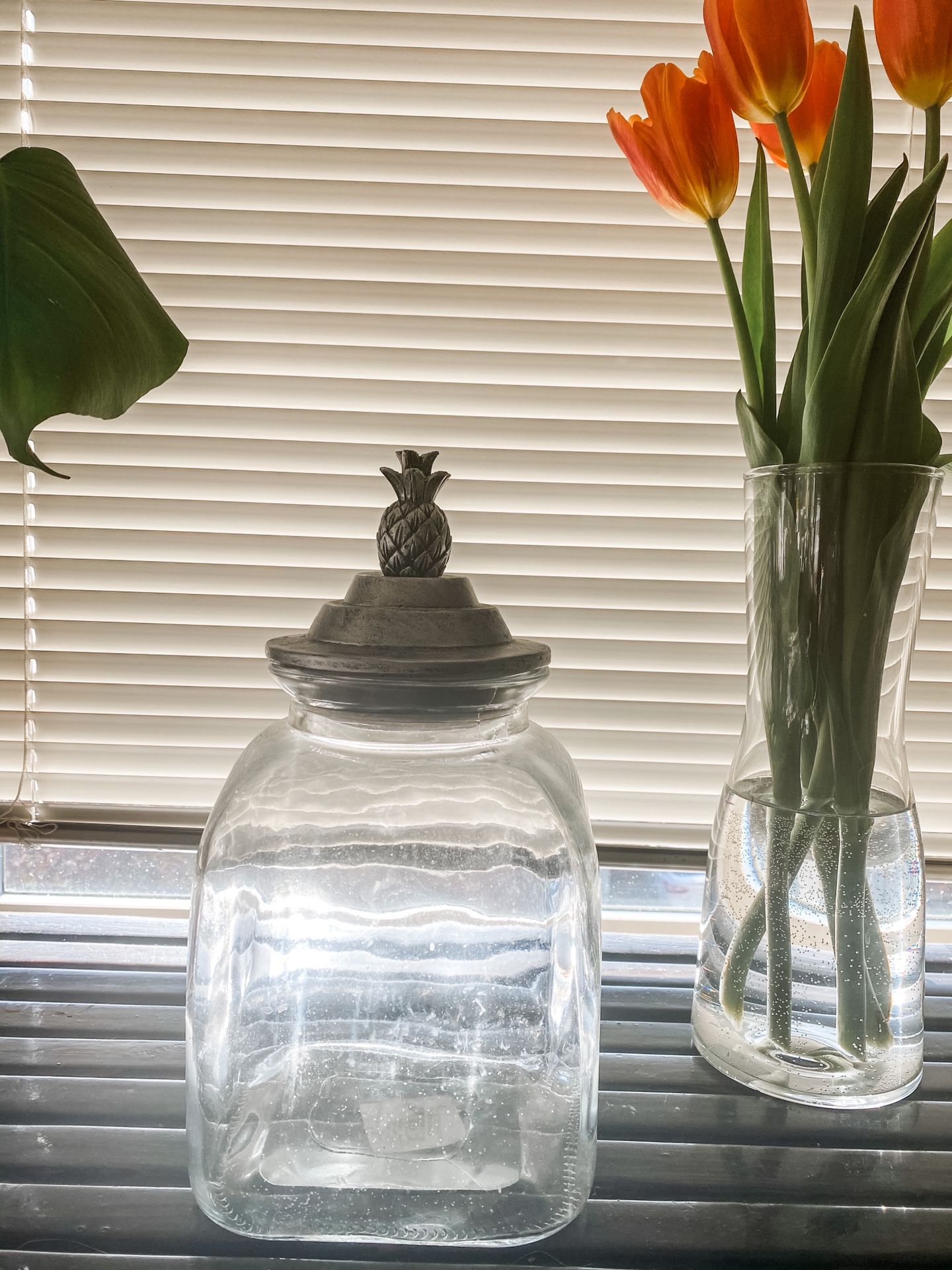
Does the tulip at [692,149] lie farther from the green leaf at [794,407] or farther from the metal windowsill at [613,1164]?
the metal windowsill at [613,1164]

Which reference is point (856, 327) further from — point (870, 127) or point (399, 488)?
point (399, 488)

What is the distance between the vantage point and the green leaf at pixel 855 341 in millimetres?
538

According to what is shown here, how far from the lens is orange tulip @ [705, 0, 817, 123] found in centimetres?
53

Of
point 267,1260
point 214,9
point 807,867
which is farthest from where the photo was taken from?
point 214,9

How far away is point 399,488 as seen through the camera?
538mm

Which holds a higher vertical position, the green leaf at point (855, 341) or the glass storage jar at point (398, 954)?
the green leaf at point (855, 341)

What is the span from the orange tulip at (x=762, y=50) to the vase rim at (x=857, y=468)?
0.71 ft

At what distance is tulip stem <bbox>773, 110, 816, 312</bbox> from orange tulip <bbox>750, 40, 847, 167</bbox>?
0.01 meters

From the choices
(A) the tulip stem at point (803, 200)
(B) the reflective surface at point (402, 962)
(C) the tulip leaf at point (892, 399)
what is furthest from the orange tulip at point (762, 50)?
(B) the reflective surface at point (402, 962)

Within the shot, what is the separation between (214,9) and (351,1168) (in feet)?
3.04

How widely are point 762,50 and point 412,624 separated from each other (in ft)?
1.29

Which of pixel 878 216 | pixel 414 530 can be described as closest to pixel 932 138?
pixel 878 216

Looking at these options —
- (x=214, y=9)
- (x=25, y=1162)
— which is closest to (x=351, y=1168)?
(x=25, y=1162)

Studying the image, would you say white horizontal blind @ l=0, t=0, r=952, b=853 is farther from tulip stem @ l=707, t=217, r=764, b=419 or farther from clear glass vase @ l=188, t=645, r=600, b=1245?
clear glass vase @ l=188, t=645, r=600, b=1245
